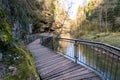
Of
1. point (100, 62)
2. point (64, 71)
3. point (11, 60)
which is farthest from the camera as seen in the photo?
point (100, 62)

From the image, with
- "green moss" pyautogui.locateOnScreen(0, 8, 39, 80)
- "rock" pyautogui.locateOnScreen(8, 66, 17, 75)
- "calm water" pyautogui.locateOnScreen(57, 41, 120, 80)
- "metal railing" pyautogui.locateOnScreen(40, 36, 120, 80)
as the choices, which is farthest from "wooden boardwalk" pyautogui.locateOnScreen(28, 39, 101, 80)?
"rock" pyautogui.locateOnScreen(8, 66, 17, 75)

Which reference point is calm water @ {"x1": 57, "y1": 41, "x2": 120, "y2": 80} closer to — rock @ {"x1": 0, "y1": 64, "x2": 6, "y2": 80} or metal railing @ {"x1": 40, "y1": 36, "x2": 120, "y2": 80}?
metal railing @ {"x1": 40, "y1": 36, "x2": 120, "y2": 80}

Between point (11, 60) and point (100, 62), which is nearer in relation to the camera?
point (11, 60)

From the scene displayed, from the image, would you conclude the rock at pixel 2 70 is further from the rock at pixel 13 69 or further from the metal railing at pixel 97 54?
the metal railing at pixel 97 54

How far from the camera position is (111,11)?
2473cm

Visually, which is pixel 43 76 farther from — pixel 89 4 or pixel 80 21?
pixel 89 4

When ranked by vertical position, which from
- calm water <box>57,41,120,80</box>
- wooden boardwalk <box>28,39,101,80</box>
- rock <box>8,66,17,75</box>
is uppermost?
rock <box>8,66,17,75</box>

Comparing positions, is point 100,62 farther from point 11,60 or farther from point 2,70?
point 2,70

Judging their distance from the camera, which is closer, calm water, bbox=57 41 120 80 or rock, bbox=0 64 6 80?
rock, bbox=0 64 6 80

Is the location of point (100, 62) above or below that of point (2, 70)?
below

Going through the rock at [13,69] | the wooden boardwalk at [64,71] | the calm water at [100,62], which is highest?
the rock at [13,69]

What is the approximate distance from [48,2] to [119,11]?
997 centimetres

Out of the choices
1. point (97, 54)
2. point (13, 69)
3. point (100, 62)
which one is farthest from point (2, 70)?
point (100, 62)

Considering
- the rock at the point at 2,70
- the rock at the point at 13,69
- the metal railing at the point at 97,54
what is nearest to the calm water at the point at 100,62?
the metal railing at the point at 97,54
